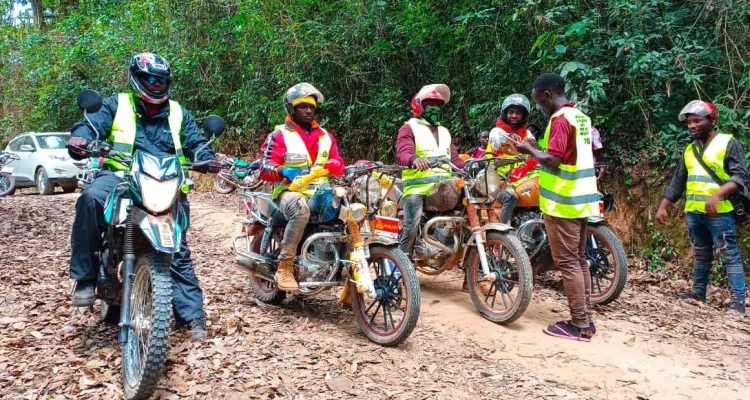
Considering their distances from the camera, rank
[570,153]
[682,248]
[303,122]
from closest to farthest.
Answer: [570,153] < [303,122] < [682,248]

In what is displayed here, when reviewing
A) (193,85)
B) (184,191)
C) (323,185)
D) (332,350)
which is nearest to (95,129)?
(184,191)

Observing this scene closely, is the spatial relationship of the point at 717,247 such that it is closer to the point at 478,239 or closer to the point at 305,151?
the point at 478,239

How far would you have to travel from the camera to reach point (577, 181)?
427 cm

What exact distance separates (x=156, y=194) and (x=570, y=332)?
314 cm

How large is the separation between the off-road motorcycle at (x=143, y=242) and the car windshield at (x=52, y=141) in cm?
1290

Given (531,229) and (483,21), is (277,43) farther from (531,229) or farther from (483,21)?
(531,229)

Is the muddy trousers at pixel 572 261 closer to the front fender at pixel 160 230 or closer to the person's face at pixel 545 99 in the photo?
the person's face at pixel 545 99

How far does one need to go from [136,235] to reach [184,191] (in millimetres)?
415

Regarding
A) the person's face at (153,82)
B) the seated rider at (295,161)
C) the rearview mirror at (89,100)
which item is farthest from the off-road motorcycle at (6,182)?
the rearview mirror at (89,100)

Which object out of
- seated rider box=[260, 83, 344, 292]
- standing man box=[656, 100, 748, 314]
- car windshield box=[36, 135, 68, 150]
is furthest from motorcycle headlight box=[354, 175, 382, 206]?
car windshield box=[36, 135, 68, 150]

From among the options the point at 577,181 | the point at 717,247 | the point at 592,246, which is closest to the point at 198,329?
the point at 577,181

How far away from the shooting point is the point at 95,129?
361 centimetres

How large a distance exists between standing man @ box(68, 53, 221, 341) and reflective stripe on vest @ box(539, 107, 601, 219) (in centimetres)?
246

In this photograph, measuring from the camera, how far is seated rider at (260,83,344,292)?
441cm
